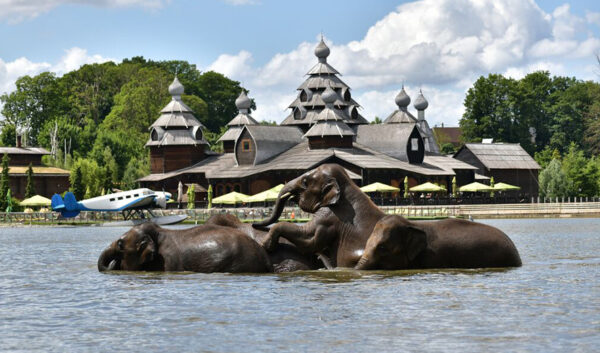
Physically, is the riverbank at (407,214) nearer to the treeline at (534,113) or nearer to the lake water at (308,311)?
the lake water at (308,311)

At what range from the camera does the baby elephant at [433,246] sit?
57.2 feet

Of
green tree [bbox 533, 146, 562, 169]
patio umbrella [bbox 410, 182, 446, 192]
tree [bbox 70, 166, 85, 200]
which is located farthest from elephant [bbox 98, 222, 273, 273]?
green tree [bbox 533, 146, 562, 169]

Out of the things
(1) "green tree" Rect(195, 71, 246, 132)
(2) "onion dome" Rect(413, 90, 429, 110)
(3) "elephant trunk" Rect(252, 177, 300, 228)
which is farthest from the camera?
(1) "green tree" Rect(195, 71, 246, 132)

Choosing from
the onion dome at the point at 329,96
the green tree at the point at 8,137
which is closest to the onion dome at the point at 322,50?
the onion dome at the point at 329,96

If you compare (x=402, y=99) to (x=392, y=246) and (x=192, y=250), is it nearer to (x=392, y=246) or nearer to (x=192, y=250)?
(x=392, y=246)

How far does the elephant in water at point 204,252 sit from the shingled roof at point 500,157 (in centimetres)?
8386

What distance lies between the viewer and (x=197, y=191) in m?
91.2

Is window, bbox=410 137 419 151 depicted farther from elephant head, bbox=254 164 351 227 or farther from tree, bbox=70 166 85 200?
elephant head, bbox=254 164 351 227

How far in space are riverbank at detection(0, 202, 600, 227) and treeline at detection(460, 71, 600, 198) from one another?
179 feet

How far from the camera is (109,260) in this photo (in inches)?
741

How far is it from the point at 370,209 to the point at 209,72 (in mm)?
128638

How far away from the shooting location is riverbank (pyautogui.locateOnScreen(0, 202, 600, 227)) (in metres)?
67.7

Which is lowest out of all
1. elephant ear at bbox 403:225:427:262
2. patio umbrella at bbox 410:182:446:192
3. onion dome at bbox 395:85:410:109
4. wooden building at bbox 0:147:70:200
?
elephant ear at bbox 403:225:427:262

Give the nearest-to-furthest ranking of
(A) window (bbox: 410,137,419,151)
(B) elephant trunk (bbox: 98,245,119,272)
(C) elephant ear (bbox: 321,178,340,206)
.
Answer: (C) elephant ear (bbox: 321,178,340,206) < (B) elephant trunk (bbox: 98,245,119,272) < (A) window (bbox: 410,137,419,151)
